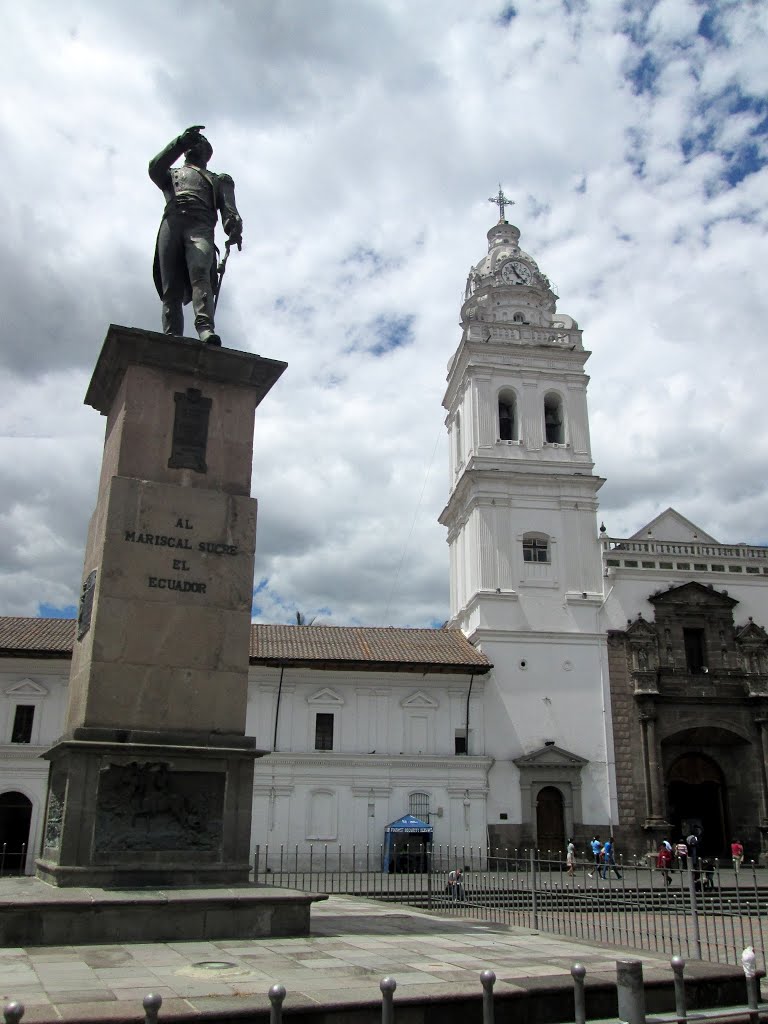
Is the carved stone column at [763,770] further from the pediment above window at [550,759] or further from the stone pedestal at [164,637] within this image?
the stone pedestal at [164,637]

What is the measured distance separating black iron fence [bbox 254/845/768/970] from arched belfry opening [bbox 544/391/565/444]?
15224 mm

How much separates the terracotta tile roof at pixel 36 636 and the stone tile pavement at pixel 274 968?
21361 millimetres

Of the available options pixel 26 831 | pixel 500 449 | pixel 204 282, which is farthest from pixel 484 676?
pixel 204 282

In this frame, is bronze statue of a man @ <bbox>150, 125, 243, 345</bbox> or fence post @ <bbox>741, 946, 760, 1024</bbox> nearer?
fence post @ <bbox>741, 946, 760, 1024</bbox>

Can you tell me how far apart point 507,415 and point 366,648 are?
36.1 feet

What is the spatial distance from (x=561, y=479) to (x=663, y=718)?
9073 mm

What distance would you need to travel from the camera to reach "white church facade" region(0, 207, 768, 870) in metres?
28.4

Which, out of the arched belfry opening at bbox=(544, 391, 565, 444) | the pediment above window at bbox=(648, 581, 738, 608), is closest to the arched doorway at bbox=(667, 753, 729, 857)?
the pediment above window at bbox=(648, 581, 738, 608)

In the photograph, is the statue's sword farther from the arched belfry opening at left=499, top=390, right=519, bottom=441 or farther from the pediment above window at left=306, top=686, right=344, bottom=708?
the arched belfry opening at left=499, top=390, right=519, bottom=441

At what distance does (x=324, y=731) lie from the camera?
29422 millimetres

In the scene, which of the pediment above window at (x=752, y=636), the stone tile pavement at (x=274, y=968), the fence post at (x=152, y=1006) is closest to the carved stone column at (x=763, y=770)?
the pediment above window at (x=752, y=636)

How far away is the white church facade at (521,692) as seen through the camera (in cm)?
2838

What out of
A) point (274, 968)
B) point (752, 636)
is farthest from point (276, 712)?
point (274, 968)

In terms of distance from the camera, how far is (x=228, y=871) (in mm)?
7766
